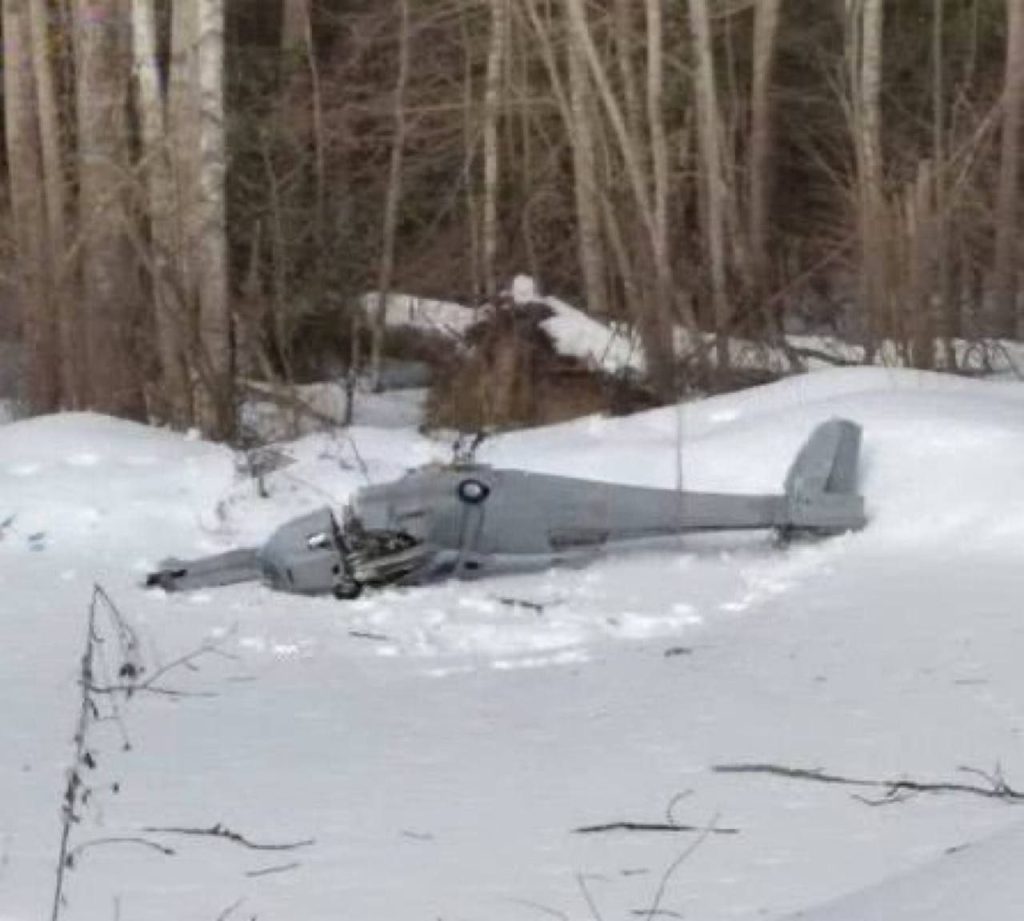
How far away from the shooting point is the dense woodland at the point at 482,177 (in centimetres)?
1430

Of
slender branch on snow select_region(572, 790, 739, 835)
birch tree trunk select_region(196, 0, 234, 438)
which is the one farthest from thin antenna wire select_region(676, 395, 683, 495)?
slender branch on snow select_region(572, 790, 739, 835)

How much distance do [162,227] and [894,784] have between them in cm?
912

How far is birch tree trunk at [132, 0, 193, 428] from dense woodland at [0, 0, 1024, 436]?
0.03m

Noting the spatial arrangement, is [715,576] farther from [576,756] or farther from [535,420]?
[535,420]

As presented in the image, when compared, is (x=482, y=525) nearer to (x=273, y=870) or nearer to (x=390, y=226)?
(x=273, y=870)

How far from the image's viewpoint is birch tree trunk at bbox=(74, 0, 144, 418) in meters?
14.7

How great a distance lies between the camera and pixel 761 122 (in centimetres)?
2327

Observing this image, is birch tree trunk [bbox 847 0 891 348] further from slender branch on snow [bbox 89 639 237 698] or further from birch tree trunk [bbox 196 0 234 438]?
slender branch on snow [bbox 89 639 237 698]

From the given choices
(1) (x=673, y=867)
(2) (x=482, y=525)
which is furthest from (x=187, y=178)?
(1) (x=673, y=867)

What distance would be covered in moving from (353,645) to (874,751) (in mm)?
2407

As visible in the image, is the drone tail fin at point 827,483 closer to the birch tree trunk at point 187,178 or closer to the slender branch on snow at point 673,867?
the slender branch on snow at point 673,867

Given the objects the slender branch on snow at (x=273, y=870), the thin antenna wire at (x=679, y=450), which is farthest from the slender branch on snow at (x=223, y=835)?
the thin antenna wire at (x=679, y=450)

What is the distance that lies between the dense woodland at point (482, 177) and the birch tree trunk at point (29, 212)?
0.10ft

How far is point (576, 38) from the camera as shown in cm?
1938
